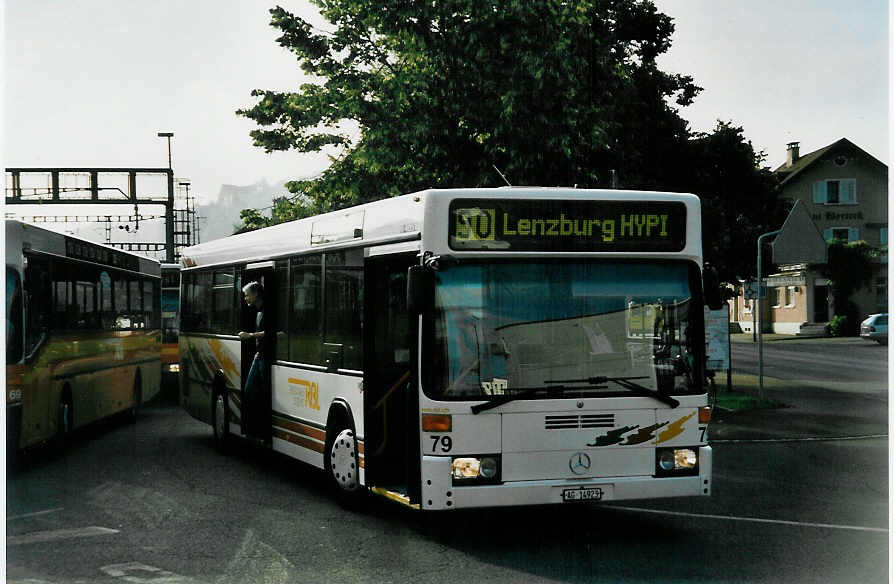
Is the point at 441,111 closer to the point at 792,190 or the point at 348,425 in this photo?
the point at 348,425

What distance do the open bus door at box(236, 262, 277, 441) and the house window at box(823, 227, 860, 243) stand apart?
6373 centimetres

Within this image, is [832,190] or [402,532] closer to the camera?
[402,532]

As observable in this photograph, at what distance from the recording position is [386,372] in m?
9.58

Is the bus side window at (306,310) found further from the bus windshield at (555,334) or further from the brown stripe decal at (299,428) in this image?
the bus windshield at (555,334)

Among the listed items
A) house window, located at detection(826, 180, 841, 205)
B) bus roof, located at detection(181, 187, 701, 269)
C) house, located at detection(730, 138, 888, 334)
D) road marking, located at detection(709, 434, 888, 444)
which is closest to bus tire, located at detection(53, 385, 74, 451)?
bus roof, located at detection(181, 187, 701, 269)

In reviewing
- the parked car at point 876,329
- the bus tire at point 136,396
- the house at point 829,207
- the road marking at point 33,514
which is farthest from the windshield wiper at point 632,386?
the house at point 829,207

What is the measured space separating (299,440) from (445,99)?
976cm

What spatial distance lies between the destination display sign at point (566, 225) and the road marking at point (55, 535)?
3679 mm

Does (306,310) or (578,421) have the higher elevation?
(306,310)

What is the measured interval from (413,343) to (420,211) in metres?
1.00

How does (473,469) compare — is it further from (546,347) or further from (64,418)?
(64,418)

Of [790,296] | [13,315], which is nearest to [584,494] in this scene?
[13,315]

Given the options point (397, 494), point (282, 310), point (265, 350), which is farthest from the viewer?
point (265, 350)

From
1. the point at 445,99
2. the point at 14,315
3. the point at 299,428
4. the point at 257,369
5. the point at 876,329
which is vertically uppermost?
the point at 445,99
